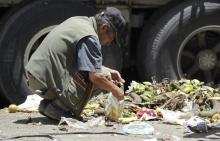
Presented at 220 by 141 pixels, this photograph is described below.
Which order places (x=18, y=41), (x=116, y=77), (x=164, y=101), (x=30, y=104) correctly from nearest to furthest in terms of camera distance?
1. (x=116, y=77)
2. (x=30, y=104)
3. (x=164, y=101)
4. (x=18, y=41)

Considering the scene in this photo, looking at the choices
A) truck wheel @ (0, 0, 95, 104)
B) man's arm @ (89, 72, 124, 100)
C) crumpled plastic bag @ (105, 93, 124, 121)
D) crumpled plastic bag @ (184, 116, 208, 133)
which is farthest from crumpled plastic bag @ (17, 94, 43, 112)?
crumpled plastic bag @ (184, 116, 208, 133)

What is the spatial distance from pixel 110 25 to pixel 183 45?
225cm

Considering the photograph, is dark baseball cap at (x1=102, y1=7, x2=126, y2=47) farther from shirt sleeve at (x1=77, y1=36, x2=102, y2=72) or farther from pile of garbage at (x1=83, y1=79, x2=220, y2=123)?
pile of garbage at (x1=83, y1=79, x2=220, y2=123)

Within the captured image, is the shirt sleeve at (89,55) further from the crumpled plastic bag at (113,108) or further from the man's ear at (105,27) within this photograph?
the crumpled plastic bag at (113,108)

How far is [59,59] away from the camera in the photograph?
7758 mm

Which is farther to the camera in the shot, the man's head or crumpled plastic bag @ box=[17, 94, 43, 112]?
crumpled plastic bag @ box=[17, 94, 43, 112]

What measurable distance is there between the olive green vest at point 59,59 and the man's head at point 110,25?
0.07 meters

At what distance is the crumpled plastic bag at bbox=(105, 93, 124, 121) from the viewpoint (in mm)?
8023

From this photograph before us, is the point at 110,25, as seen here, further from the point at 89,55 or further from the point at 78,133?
the point at 78,133

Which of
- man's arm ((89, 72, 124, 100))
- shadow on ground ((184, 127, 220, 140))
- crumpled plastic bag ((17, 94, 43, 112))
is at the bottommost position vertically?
shadow on ground ((184, 127, 220, 140))

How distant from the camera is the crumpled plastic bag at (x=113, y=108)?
802cm

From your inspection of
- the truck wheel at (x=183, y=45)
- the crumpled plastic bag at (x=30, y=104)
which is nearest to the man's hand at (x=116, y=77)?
the crumpled plastic bag at (x=30, y=104)

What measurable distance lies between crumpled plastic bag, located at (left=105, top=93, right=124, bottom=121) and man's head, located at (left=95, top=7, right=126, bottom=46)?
59 centimetres

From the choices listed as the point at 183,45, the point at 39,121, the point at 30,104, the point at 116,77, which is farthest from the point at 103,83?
the point at 183,45
